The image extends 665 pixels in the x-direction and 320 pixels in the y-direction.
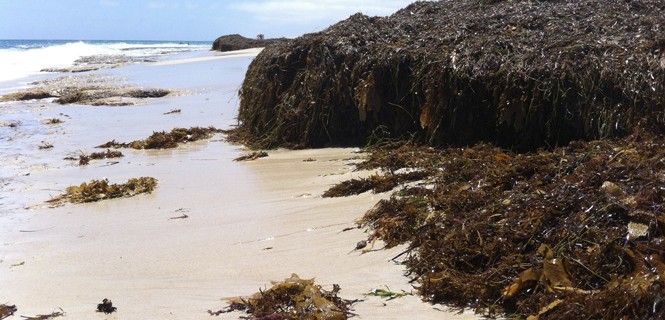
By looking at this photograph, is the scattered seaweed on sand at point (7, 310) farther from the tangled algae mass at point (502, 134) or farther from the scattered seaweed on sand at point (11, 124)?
the scattered seaweed on sand at point (11, 124)

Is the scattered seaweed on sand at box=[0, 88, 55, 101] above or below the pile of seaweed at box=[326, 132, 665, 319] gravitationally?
below

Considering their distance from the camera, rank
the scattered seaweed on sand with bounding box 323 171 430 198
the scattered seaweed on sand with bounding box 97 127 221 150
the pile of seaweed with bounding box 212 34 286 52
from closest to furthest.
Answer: the scattered seaweed on sand with bounding box 323 171 430 198 → the scattered seaweed on sand with bounding box 97 127 221 150 → the pile of seaweed with bounding box 212 34 286 52

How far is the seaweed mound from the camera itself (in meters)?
5.53

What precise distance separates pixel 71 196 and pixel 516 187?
406cm

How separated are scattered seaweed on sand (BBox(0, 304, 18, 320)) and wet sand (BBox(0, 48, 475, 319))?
0.13 ft

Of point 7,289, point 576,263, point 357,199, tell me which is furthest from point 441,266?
point 7,289

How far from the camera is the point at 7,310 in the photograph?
10.8 feet

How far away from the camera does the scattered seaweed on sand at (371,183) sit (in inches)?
192

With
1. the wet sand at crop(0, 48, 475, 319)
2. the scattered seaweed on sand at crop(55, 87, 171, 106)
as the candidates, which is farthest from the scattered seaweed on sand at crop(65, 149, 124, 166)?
the scattered seaweed on sand at crop(55, 87, 171, 106)

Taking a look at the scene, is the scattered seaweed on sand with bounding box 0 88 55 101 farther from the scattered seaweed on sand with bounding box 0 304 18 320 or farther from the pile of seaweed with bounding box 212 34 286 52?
the pile of seaweed with bounding box 212 34 286 52

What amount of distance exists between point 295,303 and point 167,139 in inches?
235

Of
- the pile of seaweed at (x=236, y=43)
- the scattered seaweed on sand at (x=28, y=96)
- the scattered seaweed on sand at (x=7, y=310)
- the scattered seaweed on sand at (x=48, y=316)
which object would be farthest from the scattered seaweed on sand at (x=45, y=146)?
the pile of seaweed at (x=236, y=43)

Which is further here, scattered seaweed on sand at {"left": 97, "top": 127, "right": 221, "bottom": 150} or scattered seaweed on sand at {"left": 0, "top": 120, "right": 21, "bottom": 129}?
scattered seaweed on sand at {"left": 0, "top": 120, "right": 21, "bottom": 129}

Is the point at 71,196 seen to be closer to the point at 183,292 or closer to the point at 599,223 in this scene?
the point at 183,292
